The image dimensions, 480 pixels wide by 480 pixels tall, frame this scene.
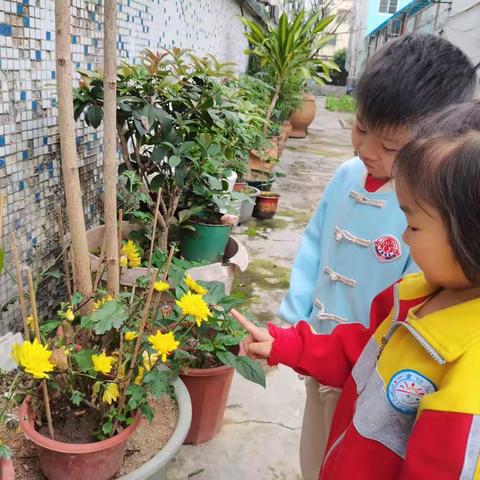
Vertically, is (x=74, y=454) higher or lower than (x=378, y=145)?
lower

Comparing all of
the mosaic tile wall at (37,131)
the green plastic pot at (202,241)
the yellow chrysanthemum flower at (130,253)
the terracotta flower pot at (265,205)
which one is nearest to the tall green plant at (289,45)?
the terracotta flower pot at (265,205)

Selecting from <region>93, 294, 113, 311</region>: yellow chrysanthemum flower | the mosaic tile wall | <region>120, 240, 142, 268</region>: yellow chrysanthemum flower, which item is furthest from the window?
<region>93, 294, 113, 311</region>: yellow chrysanthemum flower

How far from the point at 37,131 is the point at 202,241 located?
101 cm

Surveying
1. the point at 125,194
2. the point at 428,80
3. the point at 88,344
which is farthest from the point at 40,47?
the point at 428,80

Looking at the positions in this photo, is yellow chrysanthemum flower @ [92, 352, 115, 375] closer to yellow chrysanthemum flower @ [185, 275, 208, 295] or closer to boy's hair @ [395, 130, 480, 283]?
yellow chrysanthemum flower @ [185, 275, 208, 295]

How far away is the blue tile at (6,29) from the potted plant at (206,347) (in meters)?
0.88

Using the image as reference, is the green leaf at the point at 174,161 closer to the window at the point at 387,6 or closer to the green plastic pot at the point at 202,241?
the green plastic pot at the point at 202,241

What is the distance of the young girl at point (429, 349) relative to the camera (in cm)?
63

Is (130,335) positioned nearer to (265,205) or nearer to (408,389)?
(408,389)

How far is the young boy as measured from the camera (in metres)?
1.04

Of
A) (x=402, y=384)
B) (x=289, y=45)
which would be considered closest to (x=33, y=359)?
(x=402, y=384)

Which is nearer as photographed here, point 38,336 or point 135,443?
point 38,336

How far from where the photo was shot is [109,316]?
1.19 metres

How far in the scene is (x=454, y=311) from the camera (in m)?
0.72
